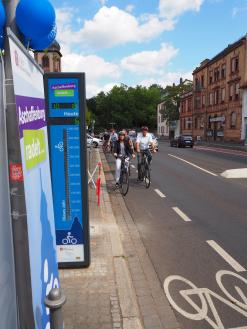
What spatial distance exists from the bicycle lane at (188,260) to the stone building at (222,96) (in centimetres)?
3773

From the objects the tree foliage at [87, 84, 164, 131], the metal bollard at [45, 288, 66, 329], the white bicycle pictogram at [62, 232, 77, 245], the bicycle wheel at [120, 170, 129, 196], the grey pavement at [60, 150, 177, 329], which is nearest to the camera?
the metal bollard at [45, 288, 66, 329]

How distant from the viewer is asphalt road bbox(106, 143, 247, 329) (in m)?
4.11

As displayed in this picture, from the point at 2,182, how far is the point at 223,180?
12.3 meters

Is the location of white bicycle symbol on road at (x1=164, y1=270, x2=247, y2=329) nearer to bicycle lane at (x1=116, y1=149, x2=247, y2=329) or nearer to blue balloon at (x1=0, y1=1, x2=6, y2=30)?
bicycle lane at (x1=116, y1=149, x2=247, y2=329)

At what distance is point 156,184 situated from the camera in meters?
12.8

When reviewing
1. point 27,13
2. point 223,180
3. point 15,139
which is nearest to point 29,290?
point 15,139

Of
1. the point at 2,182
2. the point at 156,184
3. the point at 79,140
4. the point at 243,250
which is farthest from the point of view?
the point at 156,184

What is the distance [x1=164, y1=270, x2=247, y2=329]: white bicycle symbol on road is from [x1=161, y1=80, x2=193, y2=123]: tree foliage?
68.4 metres

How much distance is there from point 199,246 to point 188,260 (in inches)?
27.6

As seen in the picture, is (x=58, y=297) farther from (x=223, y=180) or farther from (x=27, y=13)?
(x=223, y=180)

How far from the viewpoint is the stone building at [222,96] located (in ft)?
146

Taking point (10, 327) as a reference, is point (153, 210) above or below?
below

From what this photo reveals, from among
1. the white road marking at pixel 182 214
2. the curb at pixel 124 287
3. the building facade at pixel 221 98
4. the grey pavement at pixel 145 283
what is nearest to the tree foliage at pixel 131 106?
the building facade at pixel 221 98

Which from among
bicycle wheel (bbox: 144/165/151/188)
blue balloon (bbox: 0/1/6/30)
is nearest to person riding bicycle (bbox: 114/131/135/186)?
bicycle wheel (bbox: 144/165/151/188)
